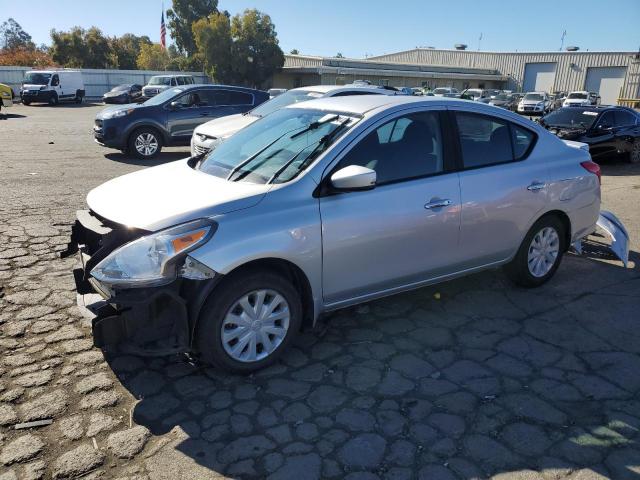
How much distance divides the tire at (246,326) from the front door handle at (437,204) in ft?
3.97

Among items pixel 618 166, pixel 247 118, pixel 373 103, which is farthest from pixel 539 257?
pixel 618 166

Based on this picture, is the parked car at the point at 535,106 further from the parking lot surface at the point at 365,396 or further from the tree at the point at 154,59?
the tree at the point at 154,59

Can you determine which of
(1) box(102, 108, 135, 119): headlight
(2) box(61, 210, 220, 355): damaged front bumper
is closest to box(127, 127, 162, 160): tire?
(1) box(102, 108, 135, 119): headlight

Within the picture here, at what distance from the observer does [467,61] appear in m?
70.7

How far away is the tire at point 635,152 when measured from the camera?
1354 centimetres

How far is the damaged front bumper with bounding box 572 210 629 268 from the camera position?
539 cm

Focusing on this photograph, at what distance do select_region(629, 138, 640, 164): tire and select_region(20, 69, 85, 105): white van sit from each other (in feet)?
104

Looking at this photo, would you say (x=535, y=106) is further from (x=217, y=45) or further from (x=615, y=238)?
(x=615, y=238)

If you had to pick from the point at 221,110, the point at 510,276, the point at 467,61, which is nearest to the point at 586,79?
the point at 467,61

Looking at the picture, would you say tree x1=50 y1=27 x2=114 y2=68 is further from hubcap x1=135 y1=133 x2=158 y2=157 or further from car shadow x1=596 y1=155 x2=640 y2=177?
car shadow x1=596 y1=155 x2=640 y2=177

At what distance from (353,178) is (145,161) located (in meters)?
9.64

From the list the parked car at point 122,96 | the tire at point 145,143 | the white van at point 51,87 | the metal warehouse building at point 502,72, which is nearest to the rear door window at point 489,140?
the tire at point 145,143

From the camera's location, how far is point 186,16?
232 ft

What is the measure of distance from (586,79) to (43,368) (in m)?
66.4
